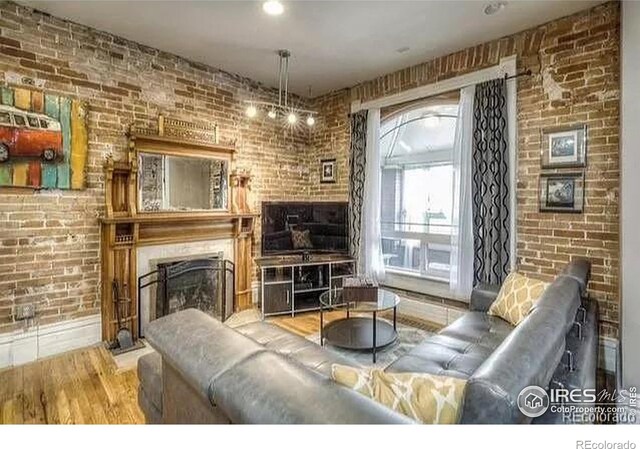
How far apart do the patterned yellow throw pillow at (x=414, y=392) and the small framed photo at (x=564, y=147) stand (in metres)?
2.58

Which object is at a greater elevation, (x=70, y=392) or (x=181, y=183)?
(x=181, y=183)

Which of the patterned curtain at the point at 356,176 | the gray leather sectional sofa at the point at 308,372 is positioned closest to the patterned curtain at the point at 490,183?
the gray leather sectional sofa at the point at 308,372

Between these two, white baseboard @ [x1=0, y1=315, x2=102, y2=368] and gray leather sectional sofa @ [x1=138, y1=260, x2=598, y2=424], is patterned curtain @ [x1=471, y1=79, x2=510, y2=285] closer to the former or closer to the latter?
gray leather sectional sofa @ [x1=138, y1=260, x2=598, y2=424]

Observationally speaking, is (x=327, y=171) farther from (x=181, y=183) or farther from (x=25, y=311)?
(x=25, y=311)

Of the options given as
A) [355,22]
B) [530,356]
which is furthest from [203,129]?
[530,356]

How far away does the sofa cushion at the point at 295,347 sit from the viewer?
1.93m

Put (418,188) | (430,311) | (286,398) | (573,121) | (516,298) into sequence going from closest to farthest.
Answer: (286,398)
(516,298)
(573,121)
(430,311)
(418,188)

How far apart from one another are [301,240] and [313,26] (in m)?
2.40

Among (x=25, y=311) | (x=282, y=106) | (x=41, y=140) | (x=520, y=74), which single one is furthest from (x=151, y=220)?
(x=520, y=74)

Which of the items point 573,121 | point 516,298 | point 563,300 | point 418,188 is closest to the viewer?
point 563,300

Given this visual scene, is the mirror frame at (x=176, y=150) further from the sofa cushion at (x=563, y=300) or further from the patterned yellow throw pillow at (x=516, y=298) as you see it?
the sofa cushion at (x=563, y=300)

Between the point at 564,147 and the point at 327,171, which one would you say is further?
the point at 327,171

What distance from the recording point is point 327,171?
4.84m

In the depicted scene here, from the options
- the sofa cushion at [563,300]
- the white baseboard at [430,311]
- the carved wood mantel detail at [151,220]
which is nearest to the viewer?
the sofa cushion at [563,300]
